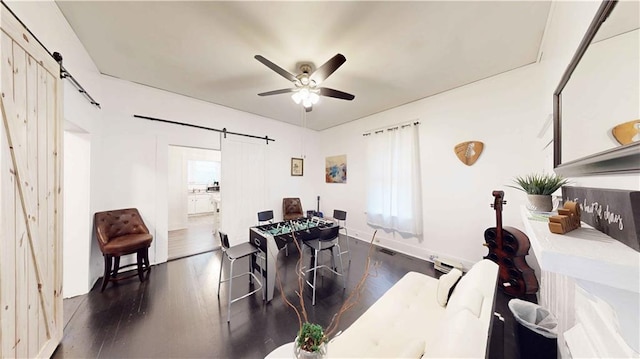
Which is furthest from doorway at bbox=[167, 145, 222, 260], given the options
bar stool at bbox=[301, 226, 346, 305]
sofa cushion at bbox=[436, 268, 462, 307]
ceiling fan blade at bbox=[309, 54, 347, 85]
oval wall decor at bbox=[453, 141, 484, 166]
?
oval wall decor at bbox=[453, 141, 484, 166]

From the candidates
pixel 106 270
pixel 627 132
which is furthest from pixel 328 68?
pixel 106 270

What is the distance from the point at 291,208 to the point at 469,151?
349 centimetres

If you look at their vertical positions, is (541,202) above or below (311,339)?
above

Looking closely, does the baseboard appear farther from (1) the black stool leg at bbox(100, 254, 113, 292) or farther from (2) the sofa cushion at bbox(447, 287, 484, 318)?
(1) the black stool leg at bbox(100, 254, 113, 292)

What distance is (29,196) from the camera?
1304 mm

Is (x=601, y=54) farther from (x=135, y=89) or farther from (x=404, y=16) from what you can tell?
(x=135, y=89)

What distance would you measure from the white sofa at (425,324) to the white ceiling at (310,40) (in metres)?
2.13

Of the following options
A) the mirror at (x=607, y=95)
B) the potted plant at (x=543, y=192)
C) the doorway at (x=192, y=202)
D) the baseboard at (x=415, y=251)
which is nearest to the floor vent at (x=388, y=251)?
the baseboard at (x=415, y=251)

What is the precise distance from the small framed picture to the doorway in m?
1.75

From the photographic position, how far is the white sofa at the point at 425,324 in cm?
83

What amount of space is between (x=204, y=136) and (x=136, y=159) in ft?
Answer: 3.35

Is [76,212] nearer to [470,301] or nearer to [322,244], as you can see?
[322,244]

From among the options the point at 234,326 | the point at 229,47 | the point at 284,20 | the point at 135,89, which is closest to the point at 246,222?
the point at 234,326

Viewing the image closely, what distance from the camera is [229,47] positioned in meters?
2.07
